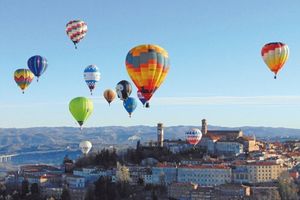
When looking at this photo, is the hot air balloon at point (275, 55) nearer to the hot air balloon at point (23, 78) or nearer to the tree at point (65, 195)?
the hot air balloon at point (23, 78)

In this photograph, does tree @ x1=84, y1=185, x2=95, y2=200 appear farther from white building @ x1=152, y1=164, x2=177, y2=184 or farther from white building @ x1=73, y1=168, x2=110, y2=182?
white building @ x1=152, y1=164, x2=177, y2=184

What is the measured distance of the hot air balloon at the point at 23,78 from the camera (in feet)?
95.3

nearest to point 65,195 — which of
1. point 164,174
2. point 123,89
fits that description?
point 164,174

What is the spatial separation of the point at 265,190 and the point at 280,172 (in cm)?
391

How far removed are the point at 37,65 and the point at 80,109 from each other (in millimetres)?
3568

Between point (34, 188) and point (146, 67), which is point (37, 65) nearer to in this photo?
point (146, 67)

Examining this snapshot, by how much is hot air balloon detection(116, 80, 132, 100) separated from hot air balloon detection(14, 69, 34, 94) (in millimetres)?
4331

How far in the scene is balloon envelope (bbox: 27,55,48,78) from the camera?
2741 cm

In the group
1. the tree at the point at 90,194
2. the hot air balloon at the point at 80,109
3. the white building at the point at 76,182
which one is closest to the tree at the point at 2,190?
the white building at the point at 76,182

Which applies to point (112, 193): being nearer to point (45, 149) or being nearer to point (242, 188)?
point (242, 188)

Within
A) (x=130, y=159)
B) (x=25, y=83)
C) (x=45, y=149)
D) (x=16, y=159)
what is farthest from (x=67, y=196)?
(x=45, y=149)

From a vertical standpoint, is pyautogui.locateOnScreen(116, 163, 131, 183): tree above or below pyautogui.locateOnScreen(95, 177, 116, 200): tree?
above

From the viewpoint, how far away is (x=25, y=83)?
2911cm

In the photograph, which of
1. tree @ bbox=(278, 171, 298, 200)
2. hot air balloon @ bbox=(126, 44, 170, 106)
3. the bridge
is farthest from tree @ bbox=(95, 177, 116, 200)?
the bridge
